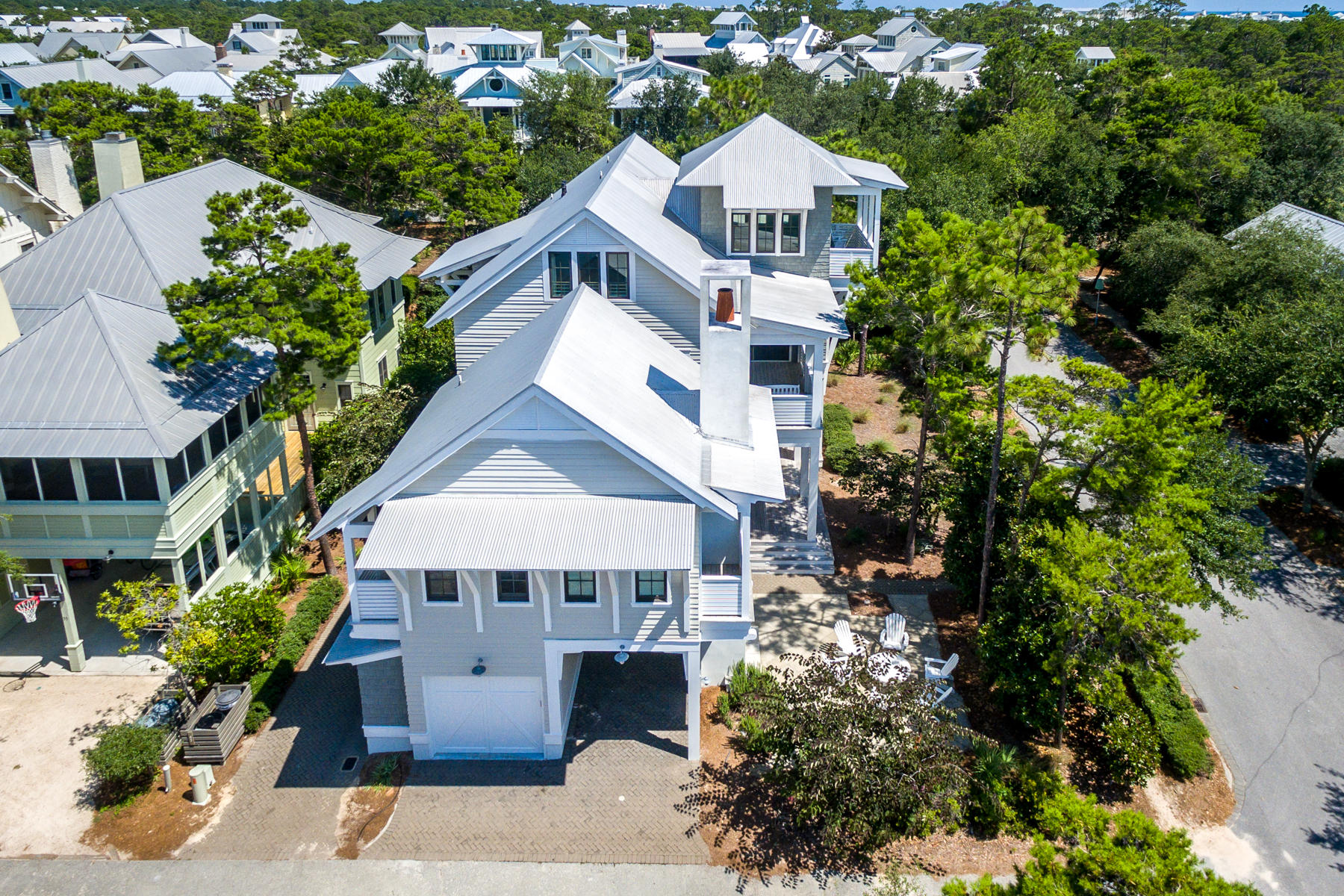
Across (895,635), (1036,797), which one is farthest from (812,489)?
(1036,797)

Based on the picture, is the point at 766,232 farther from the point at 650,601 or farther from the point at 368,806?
the point at 368,806

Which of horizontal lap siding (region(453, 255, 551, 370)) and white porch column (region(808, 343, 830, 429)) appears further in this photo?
horizontal lap siding (region(453, 255, 551, 370))

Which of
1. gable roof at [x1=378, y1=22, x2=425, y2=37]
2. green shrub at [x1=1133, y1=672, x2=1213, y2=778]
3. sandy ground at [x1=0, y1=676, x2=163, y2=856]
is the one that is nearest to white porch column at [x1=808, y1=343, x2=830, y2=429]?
green shrub at [x1=1133, y1=672, x2=1213, y2=778]

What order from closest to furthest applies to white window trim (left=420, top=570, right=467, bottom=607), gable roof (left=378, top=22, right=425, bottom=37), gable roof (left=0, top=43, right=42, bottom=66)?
1. white window trim (left=420, top=570, right=467, bottom=607)
2. gable roof (left=0, top=43, right=42, bottom=66)
3. gable roof (left=378, top=22, right=425, bottom=37)

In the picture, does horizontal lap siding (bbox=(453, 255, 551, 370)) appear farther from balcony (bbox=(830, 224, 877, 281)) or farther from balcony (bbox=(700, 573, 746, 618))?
balcony (bbox=(700, 573, 746, 618))

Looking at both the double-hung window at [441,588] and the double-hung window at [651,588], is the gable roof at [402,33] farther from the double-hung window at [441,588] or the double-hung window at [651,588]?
the double-hung window at [651,588]

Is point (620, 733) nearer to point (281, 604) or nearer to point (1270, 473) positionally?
point (281, 604)

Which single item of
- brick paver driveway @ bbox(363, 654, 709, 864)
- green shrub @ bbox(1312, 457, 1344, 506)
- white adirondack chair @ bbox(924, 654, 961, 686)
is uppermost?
green shrub @ bbox(1312, 457, 1344, 506)
